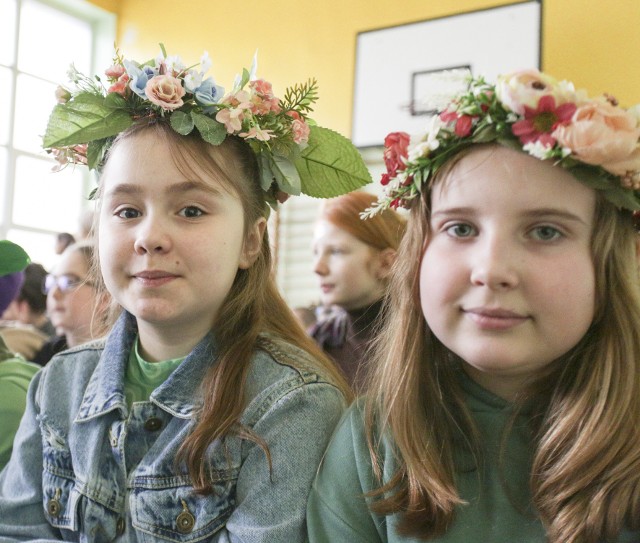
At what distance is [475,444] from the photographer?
3.87 ft

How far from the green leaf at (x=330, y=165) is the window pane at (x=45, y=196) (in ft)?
13.2

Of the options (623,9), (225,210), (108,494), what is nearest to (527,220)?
(225,210)

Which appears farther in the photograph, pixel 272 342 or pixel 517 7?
pixel 517 7

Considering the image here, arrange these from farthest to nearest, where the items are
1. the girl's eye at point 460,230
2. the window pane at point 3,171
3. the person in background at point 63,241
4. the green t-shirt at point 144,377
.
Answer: the window pane at point 3,171
the person in background at point 63,241
the green t-shirt at point 144,377
the girl's eye at point 460,230

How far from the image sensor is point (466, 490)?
116 cm

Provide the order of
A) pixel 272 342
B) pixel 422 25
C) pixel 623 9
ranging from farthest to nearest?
pixel 422 25 < pixel 623 9 < pixel 272 342

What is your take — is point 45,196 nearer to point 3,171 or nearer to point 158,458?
point 3,171

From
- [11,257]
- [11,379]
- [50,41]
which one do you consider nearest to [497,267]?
[11,257]

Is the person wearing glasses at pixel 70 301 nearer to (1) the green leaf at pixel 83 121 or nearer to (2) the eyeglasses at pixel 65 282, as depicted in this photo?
(2) the eyeglasses at pixel 65 282

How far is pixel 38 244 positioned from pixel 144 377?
14.1 ft

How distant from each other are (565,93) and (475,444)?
0.54 meters

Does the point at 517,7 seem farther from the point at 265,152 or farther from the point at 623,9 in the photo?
the point at 265,152

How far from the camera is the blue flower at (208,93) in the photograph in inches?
56.0

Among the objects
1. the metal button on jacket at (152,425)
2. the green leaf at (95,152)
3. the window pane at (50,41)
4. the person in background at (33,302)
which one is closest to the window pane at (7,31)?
the window pane at (50,41)
